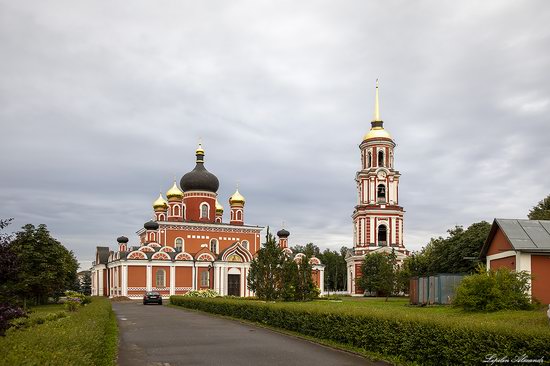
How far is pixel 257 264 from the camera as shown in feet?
116

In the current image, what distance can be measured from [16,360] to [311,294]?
32.2 meters

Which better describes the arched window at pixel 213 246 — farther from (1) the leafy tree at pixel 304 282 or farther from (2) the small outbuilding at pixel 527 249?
(2) the small outbuilding at pixel 527 249

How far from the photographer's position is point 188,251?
65.8 meters

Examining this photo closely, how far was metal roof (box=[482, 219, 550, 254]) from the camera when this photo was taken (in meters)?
25.6

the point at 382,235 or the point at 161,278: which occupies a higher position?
the point at 382,235

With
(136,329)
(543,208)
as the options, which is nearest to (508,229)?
(136,329)

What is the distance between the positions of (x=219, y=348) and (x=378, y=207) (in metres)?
51.6

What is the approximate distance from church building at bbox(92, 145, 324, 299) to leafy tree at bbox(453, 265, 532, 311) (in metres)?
36.2

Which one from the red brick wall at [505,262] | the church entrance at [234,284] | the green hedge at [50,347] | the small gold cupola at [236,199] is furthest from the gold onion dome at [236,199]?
the green hedge at [50,347]

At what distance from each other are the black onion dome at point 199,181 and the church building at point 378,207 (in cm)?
1806

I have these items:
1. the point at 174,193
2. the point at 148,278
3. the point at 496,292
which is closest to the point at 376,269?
the point at 148,278

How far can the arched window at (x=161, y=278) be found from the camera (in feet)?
196

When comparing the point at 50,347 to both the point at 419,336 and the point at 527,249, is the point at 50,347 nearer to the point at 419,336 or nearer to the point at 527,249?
the point at 419,336

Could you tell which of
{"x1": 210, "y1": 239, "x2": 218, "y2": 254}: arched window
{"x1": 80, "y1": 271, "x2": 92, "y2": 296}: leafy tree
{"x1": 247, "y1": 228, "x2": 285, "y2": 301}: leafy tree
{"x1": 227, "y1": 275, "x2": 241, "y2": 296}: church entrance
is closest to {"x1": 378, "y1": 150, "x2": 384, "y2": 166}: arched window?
{"x1": 227, "y1": 275, "x2": 241, "y2": 296}: church entrance
